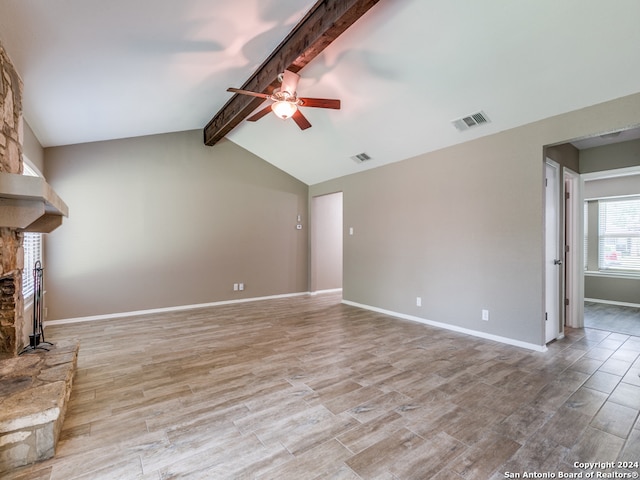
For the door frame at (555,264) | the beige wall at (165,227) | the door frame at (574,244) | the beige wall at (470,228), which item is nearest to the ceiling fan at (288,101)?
the beige wall at (470,228)

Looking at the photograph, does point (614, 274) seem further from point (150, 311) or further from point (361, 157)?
point (150, 311)

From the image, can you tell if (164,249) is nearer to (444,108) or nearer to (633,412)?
(444,108)

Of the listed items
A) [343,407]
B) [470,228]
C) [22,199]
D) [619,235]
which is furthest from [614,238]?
[22,199]

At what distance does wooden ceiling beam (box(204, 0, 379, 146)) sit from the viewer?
237 centimetres

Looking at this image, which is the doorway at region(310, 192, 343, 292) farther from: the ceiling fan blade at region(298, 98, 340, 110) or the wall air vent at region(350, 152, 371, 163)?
the ceiling fan blade at region(298, 98, 340, 110)

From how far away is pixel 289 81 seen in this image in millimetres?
3248

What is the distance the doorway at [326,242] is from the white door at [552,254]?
4.05m

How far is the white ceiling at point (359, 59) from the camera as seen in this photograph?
2.23 m

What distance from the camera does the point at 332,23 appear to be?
245 cm

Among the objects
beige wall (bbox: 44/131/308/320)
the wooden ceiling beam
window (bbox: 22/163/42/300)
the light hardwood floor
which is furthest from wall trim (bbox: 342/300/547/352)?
window (bbox: 22/163/42/300)

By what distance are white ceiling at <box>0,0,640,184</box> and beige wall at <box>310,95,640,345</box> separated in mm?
252

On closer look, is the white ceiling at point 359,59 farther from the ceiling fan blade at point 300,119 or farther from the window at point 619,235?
the window at point 619,235

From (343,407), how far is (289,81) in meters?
3.18

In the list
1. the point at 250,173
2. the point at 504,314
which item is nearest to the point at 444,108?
the point at 504,314
